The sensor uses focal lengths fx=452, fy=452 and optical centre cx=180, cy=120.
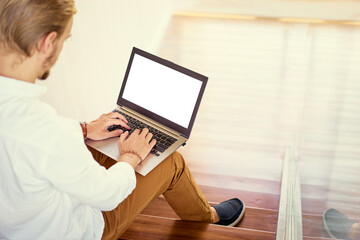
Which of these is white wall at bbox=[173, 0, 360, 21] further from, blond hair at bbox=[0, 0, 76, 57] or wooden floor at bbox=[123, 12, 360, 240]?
blond hair at bbox=[0, 0, 76, 57]

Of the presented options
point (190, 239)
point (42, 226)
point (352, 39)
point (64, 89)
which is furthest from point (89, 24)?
point (352, 39)

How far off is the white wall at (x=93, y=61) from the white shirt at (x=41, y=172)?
5.68ft

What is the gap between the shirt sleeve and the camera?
1.09 meters

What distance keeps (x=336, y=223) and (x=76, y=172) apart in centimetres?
75

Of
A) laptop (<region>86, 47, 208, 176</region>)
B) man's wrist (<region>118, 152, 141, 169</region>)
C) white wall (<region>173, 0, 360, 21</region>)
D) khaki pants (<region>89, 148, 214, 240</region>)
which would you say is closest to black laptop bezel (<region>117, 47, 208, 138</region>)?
laptop (<region>86, 47, 208, 176</region>)

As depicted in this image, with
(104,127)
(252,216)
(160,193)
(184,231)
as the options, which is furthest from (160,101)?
(252,216)

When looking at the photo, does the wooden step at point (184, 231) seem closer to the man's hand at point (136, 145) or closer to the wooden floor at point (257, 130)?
the wooden floor at point (257, 130)

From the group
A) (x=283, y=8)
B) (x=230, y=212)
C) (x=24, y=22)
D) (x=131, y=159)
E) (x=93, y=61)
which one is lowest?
(x=230, y=212)

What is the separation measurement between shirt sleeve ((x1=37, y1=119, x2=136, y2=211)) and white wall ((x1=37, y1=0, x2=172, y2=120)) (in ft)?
5.74

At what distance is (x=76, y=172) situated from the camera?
1131 millimetres

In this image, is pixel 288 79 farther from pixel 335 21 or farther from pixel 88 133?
pixel 88 133

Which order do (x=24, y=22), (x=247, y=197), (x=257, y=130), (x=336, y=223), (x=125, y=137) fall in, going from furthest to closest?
(x=257, y=130) → (x=247, y=197) → (x=125, y=137) → (x=336, y=223) → (x=24, y=22)

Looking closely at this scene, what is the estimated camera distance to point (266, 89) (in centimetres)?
356

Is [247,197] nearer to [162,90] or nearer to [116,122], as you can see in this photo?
[162,90]
